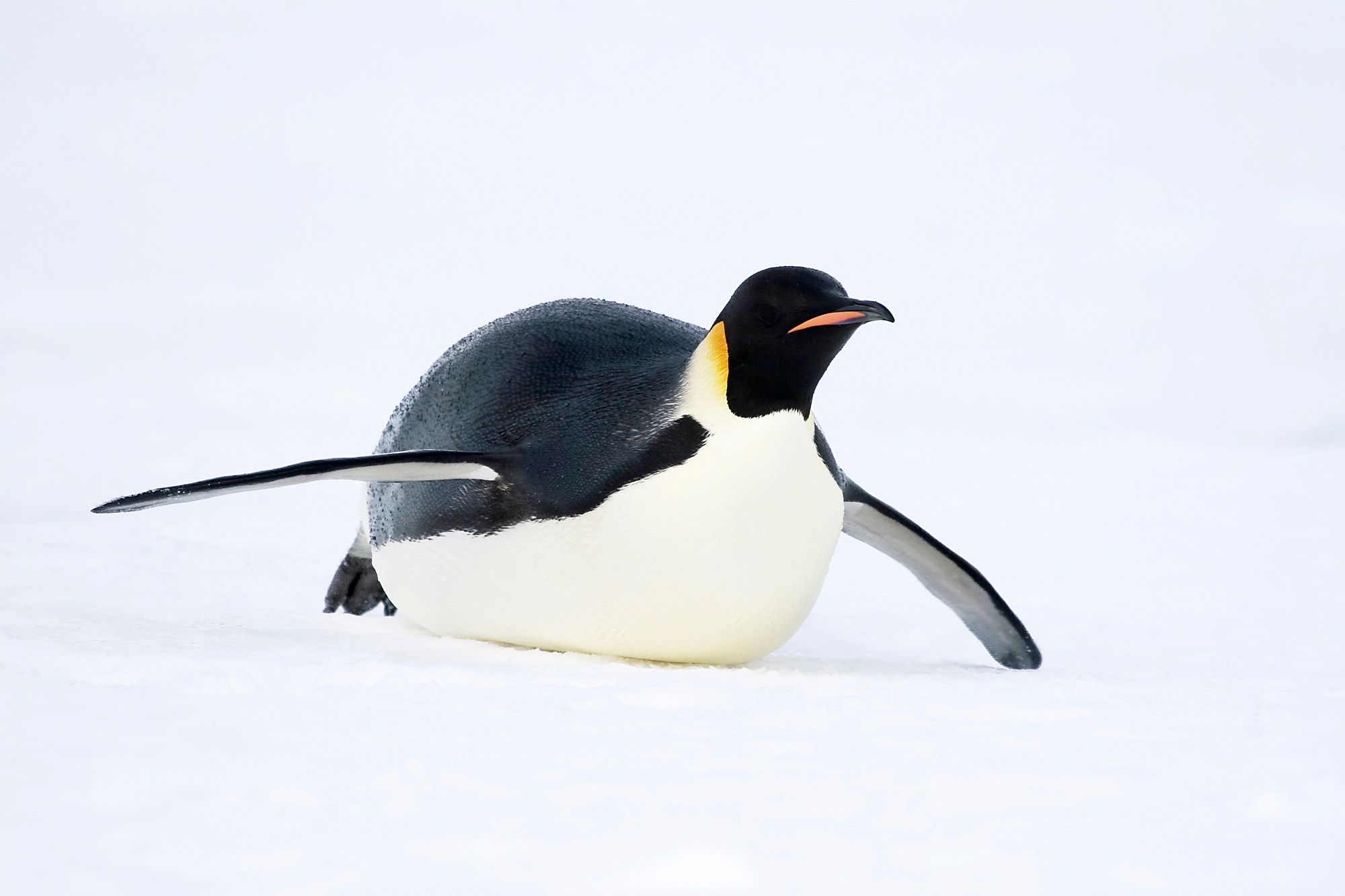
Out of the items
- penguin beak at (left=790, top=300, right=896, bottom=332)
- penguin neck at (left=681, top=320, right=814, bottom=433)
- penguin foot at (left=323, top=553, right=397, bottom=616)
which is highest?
penguin beak at (left=790, top=300, right=896, bottom=332)

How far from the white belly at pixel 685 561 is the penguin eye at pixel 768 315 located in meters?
0.17

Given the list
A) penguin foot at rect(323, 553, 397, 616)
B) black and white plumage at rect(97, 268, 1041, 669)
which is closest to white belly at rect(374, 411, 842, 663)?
black and white plumage at rect(97, 268, 1041, 669)

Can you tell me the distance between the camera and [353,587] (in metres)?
3.50

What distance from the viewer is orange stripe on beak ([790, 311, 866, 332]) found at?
2248mm

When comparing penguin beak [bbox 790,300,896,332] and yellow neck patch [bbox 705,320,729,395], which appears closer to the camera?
penguin beak [bbox 790,300,896,332]

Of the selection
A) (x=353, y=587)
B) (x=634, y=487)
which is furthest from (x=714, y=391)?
(x=353, y=587)

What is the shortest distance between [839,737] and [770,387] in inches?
30.7

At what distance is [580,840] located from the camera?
52.2 inches

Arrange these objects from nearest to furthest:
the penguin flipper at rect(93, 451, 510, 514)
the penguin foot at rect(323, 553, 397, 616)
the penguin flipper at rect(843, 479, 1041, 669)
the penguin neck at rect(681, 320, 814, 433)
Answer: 1. the penguin neck at rect(681, 320, 814, 433)
2. the penguin flipper at rect(93, 451, 510, 514)
3. the penguin flipper at rect(843, 479, 1041, 669)
4. the penguin foot at rect(323, 553, 397, 616)

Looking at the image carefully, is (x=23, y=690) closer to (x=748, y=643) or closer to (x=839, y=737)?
(x=839, y=737)

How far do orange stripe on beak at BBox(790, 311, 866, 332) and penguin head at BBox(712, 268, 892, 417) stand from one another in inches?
0.7

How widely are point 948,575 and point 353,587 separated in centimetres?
155

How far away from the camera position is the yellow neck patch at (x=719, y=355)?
236cm

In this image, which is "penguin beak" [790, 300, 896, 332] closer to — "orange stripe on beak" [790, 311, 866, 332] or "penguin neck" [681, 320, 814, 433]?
"orange stripe on beak" [790, 311, 866, 332]
